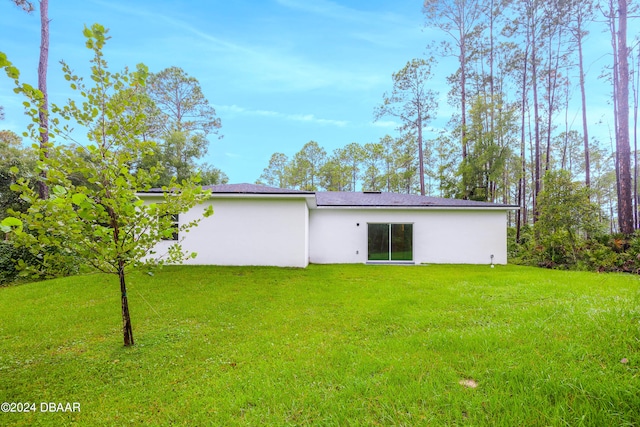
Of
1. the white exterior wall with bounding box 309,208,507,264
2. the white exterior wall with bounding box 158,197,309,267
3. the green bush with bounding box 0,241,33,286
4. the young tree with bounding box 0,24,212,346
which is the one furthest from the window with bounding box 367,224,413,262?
the green bush with bounding box 0,241,33,286

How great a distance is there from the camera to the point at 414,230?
1172 centimetres

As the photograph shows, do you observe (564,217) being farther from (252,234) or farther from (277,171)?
(277,171)

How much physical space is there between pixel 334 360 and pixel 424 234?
9.74 metres

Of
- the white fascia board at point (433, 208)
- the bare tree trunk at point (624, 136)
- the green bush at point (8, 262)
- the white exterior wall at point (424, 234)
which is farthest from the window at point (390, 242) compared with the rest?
the green bush at point (8, 262)

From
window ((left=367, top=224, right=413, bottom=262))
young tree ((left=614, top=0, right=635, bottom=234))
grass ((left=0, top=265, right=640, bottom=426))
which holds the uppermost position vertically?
young tree ((left=614, top=0, right=635, bottom=234))

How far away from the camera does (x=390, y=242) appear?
11.8 metres

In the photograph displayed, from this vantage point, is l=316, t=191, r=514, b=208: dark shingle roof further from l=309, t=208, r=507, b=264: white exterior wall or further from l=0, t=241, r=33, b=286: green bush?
l=0, t=241, r=33, b=286: green bush

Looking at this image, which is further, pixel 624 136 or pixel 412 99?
pixel 412 99

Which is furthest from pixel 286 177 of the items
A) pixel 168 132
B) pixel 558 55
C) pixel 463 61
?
pixel 558 55

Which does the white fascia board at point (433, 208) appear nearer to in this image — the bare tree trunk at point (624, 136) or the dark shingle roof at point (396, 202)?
the dark shingle roof at point (396, 202)

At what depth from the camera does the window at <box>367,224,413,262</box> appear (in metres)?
11.7

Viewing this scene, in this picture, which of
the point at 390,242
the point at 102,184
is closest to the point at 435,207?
the point at 390,242

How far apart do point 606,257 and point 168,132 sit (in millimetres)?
24730

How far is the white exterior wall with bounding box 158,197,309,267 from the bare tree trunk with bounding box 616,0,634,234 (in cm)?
1248
